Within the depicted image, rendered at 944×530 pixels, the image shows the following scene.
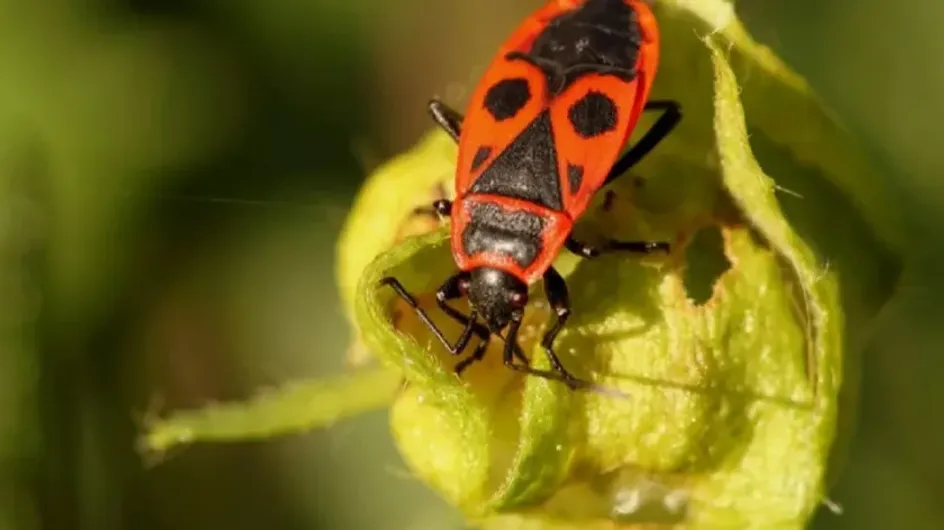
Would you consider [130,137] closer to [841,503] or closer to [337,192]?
[337,192]

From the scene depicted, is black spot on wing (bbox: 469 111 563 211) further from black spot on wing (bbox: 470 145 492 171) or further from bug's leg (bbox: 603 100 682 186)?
bug's leg (bbox: 603 100 682 186)

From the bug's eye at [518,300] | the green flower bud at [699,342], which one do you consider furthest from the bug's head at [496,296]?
the green flower bud at [699,342]

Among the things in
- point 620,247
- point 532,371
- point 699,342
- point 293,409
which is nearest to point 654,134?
point 620,247

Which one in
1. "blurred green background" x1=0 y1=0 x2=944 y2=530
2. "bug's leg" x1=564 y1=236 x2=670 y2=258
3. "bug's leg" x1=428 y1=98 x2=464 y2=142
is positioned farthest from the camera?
"blurred green background" x1=0 y1=0 x2=944 y2=530

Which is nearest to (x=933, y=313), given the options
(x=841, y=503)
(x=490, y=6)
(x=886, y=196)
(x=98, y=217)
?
(x=841, y=503)

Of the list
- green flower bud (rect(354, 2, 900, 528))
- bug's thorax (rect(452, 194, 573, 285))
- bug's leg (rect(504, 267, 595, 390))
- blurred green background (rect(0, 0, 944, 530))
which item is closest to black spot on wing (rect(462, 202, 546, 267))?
bug's thorax (rect(452, 194, 573, 285))

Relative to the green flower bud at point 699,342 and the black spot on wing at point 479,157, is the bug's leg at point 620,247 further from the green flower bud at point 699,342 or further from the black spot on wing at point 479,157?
the black spot on wing at point 479,157
